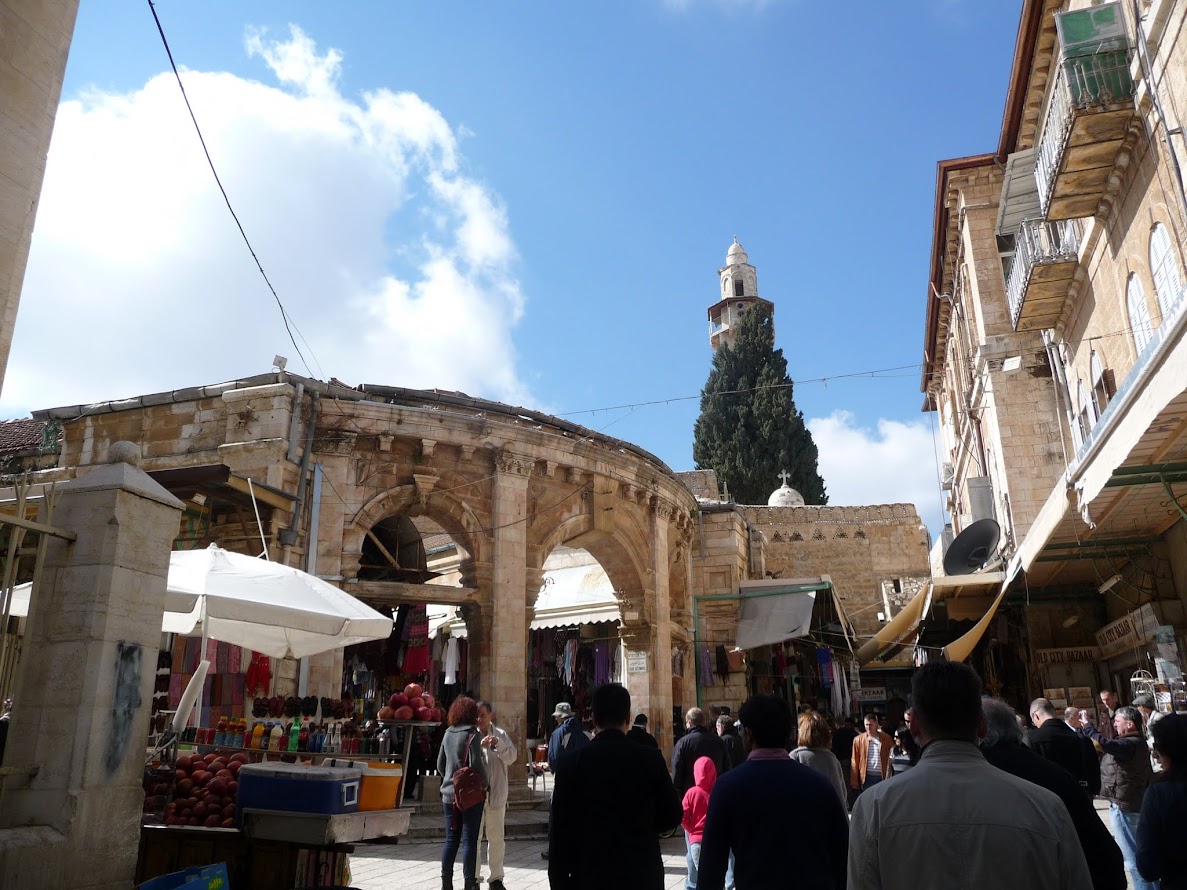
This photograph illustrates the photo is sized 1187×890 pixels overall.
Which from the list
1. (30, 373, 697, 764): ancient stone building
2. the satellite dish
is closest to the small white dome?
the satellite dish

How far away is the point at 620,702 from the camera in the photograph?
402cm

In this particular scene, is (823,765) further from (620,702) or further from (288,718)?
(288,718)

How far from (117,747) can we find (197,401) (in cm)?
1014

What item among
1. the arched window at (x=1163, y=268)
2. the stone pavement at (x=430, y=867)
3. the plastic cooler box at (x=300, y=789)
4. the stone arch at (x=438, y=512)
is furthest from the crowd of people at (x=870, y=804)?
the stone arch at (x=438, y=512)

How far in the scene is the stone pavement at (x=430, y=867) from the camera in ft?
25.7

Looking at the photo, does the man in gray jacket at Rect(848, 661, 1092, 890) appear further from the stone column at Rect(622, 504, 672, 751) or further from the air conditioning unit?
the air conditioning unit

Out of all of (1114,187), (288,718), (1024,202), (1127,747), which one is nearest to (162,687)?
(288,718)

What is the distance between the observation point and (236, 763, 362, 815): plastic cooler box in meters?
4.59

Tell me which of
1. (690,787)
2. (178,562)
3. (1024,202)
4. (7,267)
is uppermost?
(1024,202)

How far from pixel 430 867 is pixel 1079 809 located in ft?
23.5

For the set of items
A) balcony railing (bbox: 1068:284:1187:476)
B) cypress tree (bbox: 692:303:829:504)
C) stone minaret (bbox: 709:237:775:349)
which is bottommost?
balcony railing (bbox: 1068:284:1187:476)

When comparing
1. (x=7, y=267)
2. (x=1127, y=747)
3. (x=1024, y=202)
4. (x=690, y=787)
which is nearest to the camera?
(x=7, y=267)

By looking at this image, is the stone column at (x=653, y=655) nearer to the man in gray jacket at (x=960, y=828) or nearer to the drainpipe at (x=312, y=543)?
the drainpipe at (x=312, y=543)

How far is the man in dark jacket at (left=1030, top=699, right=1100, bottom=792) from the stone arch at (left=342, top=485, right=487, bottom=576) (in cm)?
963
